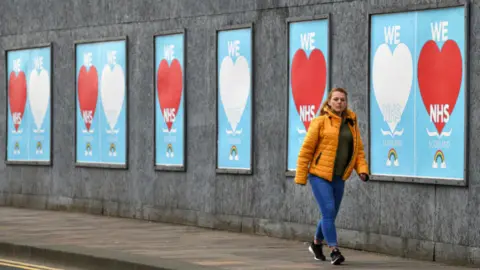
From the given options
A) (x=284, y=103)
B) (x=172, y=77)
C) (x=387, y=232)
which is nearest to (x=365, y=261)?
(x=387, y=232)

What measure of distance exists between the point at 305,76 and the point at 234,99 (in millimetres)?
1528

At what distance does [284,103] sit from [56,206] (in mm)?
6265

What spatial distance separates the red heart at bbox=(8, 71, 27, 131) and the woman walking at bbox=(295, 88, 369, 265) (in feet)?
32.8

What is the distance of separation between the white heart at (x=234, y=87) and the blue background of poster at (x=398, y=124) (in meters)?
2.63

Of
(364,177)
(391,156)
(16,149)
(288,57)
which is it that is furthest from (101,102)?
(364,177)

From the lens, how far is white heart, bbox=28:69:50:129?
21717 millimetres

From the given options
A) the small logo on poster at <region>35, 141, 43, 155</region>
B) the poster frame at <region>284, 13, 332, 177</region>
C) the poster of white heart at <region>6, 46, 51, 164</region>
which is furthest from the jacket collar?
the small logo on poster at <region>35, 141, 43, 155</region>

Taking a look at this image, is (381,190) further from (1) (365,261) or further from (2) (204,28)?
(2) (204,28)

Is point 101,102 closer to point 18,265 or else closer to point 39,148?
point 39,148

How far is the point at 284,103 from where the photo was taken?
16.3 metres

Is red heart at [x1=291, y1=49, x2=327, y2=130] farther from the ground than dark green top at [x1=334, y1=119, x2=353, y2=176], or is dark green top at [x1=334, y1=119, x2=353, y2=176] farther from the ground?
red heart at [x1=291, y1=49, x2=327, y2=130]

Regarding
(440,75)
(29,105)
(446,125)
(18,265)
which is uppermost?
(440,75)

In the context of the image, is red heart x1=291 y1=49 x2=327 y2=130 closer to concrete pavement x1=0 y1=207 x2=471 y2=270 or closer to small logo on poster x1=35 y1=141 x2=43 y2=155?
concrete pavement x1=0 y1=207 x2=471 y2=270

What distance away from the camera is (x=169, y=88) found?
61.2 feet
